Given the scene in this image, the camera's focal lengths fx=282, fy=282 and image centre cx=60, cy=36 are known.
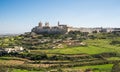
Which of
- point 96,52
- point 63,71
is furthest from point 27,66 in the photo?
point 96,52

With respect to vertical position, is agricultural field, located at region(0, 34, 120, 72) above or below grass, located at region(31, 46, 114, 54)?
below

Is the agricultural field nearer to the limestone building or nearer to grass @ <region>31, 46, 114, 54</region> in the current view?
grass @ <region>31, 46, 114, 54</region>

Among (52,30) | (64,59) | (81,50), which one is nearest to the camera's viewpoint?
(64,59)

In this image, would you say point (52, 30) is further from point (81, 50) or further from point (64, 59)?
point (64, 59)

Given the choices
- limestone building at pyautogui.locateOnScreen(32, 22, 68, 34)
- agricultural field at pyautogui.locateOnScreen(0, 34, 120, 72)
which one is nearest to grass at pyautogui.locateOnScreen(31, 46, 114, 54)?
agricultural field at pyautogui.locateOnScreen(0, 34, 120, 72)

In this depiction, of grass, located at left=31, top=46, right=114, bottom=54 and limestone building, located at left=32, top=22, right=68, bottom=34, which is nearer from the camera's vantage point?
grass, located at left=31, top=46, right=114, bottom=54

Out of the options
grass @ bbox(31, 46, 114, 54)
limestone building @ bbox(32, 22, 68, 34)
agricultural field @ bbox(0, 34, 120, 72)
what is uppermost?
limestone building @ bbox(32, 22, 68, 34)

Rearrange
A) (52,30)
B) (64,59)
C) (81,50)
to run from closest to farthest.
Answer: (64,59), (81,50), (52,30)

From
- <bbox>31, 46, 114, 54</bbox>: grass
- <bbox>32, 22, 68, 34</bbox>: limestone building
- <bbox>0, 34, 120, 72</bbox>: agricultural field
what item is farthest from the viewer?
<bbox>32, 22, 68, 34</bbox>: limestone building

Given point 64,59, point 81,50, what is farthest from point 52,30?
point 64,59

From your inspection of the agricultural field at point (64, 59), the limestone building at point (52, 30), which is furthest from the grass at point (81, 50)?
the limestone building at point (52, 30)

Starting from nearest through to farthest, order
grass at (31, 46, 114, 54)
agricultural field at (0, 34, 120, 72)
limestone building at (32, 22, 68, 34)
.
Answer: agricultural field at (0, 34, 120, 72)
grass at (31, 46, 114, 54)
limestone building at (32, 22, 68, 34)

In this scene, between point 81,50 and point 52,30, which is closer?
point 81,50

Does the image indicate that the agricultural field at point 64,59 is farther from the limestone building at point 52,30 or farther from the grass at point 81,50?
A: the limestone building at point 52,30
